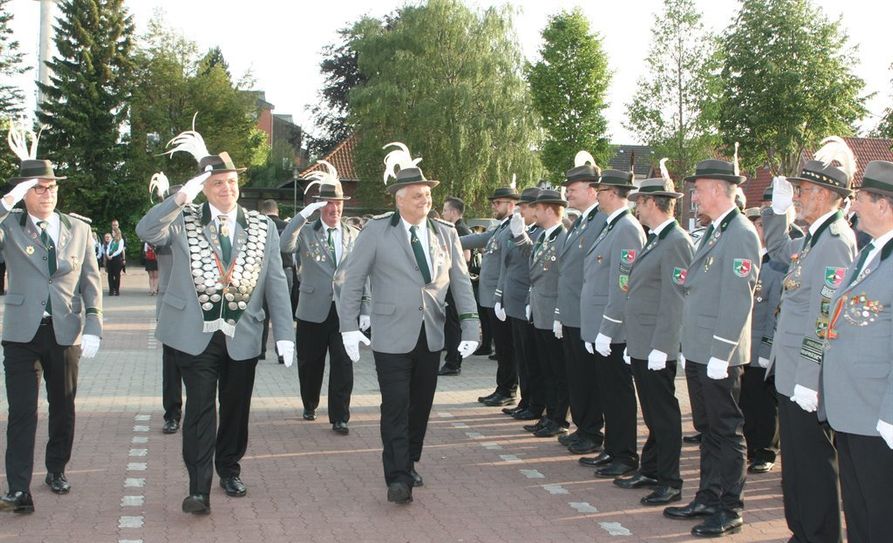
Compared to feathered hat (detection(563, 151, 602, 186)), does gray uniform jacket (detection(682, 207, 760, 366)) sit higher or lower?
lower

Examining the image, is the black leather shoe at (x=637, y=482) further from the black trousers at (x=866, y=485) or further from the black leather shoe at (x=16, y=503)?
the black leather shoe at (x=16, y=503)

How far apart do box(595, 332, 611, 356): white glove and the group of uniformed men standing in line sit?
0.01m

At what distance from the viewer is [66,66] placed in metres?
51.0

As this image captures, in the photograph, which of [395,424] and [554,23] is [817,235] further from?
[554,23]

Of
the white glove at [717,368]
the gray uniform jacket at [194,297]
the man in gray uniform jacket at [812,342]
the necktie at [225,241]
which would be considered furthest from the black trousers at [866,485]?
the necktie at [225,241]

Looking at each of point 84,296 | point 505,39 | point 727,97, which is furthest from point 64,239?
point 505,39

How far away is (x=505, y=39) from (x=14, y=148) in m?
39.9

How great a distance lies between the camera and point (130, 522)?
6.34 m

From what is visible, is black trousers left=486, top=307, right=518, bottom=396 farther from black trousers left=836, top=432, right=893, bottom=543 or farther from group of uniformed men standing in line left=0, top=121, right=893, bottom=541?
black trousers left=836, top=432, right=893, bottom=543

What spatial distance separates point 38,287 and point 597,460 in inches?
175

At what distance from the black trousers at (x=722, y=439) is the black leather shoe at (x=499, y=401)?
4.68 metres

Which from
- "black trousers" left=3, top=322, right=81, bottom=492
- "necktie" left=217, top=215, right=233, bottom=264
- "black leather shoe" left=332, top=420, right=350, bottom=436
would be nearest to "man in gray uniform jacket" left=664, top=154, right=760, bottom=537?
"necktie" left=217, top=215, right=233, bottom=264

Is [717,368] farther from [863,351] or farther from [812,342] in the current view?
[863,351]

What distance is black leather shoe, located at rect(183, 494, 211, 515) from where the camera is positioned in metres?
6.42
